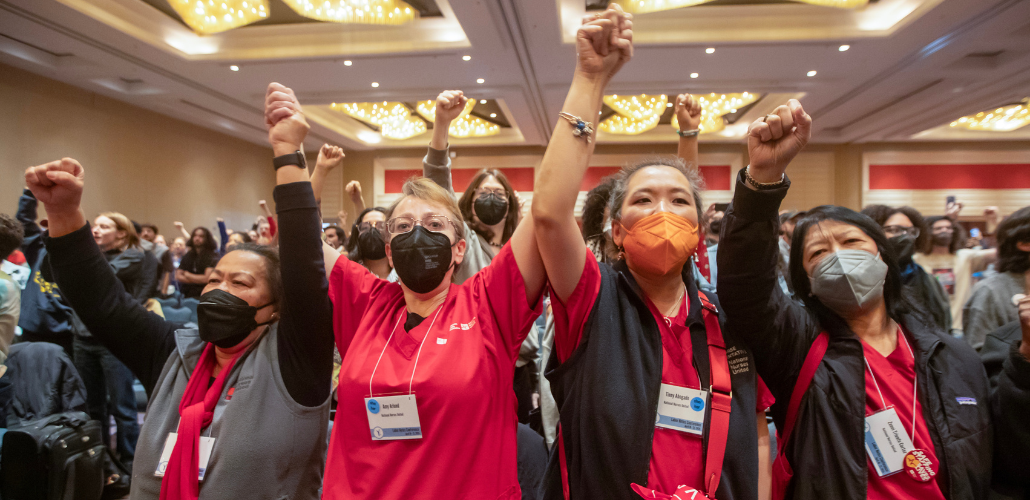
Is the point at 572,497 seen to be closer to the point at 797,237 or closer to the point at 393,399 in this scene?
the point at 393,399

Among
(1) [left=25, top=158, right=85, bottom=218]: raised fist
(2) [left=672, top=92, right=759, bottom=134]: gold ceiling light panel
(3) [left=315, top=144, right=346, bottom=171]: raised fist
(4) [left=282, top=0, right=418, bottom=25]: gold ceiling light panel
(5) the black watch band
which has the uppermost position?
(4) [left=282, top=0, right=418, bottom=25]: gold ceiling light panel

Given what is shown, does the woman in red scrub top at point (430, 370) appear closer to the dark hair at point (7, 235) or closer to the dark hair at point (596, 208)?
the dark hair at point (596, 208)

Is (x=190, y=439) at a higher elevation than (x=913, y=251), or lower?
lower

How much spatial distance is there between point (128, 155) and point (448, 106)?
30.8 ft

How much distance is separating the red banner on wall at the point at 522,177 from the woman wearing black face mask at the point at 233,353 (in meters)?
9.70

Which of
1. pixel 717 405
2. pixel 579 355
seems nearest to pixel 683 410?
pixel 717 405

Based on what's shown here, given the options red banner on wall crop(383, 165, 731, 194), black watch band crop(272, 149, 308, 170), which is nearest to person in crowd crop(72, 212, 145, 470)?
black watch band crop(272, 149, 308, 170)

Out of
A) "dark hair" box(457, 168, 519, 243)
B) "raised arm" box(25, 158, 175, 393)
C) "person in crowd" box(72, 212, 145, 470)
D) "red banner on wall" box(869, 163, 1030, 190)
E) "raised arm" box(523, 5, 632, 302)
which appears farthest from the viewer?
"red banner on wall" box(869, 163, 1030, 190)

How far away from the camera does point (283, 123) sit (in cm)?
130

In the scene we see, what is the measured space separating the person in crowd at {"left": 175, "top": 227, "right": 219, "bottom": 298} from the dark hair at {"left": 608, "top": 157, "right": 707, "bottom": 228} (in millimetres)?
6047

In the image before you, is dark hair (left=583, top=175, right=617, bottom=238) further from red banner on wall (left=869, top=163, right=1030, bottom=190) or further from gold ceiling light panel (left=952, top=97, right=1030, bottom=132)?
red banner on wall (left=869, top=163, right=1030, bottom=190)

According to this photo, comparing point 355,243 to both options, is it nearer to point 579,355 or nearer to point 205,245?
point 579,355

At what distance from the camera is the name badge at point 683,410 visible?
44.5 inches

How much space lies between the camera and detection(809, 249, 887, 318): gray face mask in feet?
4.41
